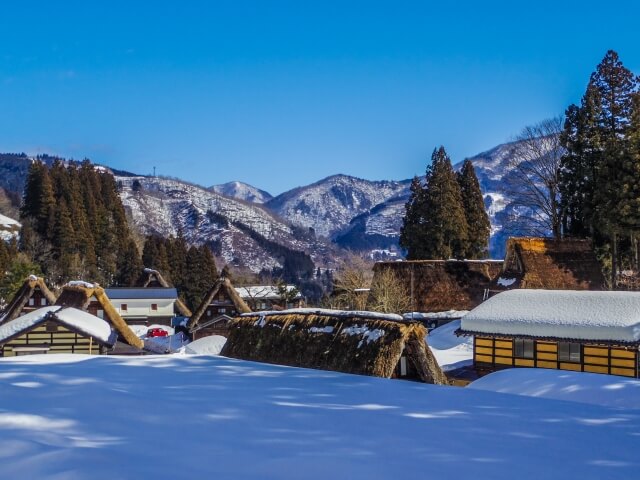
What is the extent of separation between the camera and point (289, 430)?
15.8 ft

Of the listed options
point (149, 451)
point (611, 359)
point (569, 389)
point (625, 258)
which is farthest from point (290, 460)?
point (625, 258)

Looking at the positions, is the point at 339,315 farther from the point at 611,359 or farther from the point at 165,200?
the point at 165,200

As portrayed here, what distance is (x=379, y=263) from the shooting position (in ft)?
109

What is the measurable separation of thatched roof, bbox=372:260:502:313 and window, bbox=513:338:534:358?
1210cm

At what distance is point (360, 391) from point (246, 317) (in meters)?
8.73

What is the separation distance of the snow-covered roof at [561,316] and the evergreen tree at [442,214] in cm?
1477

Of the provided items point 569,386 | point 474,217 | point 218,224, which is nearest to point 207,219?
point 218,224

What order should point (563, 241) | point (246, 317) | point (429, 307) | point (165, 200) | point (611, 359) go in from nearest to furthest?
point (246, 317) < point (611, 359) < point (563, 241) < point (429, 307) < point (165, 200)

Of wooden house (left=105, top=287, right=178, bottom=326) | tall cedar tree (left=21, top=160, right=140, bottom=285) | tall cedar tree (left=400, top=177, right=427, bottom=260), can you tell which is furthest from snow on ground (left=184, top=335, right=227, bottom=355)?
tall cedar tree (left=21, top=160, right=140, bottom=285)

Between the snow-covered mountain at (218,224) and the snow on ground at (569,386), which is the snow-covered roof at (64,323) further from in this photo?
the snow-covered mountain at (218,224)

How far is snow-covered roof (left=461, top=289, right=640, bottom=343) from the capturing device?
57.2ft

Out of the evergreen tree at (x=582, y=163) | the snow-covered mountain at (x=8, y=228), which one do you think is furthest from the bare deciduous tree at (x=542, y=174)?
the snow-covered mountain at (x=8, y=228)

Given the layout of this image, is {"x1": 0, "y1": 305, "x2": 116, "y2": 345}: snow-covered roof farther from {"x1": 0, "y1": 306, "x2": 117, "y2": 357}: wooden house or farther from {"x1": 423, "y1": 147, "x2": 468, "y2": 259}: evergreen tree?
{"x1": 423, "y1": 147, "x2": 468, "y2": 259}: evergreen tree

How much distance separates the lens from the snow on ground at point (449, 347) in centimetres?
2292
